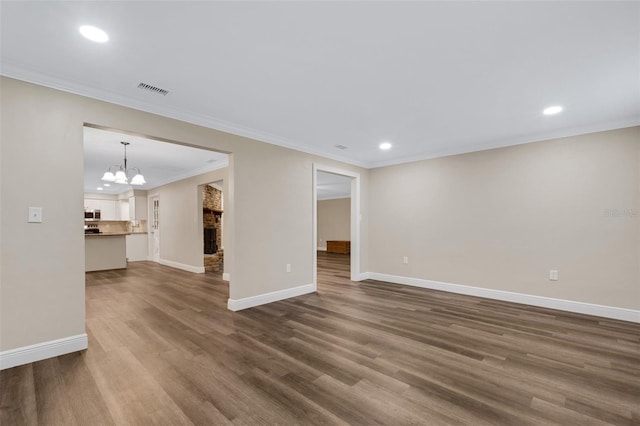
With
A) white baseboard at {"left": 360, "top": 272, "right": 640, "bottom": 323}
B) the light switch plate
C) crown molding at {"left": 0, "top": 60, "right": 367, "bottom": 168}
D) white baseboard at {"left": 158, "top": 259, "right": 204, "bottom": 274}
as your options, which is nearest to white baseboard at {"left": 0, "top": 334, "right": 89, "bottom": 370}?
the light switch plate

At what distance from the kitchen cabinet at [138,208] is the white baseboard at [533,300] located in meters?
8.44

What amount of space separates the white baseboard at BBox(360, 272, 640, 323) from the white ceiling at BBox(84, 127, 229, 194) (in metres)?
4.53

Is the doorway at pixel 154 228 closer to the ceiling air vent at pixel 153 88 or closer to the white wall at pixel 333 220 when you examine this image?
the white wall at pixel 333 220

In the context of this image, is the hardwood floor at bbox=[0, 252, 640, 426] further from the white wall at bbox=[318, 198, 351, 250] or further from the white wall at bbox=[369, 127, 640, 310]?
the white wall at bbox=[318, 198, 351, 250]

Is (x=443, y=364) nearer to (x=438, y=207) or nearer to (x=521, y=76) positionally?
(x=521, y=76)

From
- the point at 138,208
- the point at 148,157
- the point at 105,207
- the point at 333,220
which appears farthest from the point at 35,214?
the point at 333,220

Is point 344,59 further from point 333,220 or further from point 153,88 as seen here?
point 333,220

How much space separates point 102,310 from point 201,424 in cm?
315

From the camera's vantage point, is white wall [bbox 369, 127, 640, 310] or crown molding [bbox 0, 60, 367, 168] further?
white wall [bbox 369, 127, 640, 310]

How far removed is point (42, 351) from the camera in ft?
7.93

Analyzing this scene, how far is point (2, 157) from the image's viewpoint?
90.1 inches

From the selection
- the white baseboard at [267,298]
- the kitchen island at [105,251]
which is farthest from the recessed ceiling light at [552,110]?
the kitchen island at [105,251]

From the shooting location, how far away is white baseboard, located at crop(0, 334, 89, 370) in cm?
228

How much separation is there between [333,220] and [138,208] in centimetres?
743
